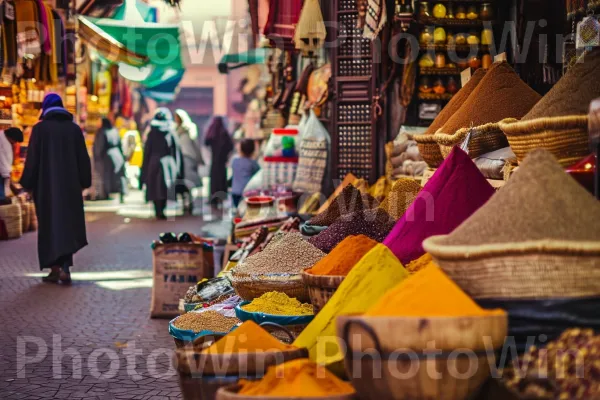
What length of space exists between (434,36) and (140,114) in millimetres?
29885

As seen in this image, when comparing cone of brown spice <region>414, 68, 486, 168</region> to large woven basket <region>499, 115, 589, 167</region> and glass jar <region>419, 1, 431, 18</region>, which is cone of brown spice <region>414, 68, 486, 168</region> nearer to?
large woven basket <region>499, 115, 589, 167</region>

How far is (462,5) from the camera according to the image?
7473 mm

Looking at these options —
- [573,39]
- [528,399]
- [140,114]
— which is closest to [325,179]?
[573,39]

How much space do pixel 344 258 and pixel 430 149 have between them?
1769 millimetres

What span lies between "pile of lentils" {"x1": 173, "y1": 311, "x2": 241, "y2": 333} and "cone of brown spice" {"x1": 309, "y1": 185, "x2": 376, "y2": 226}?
1473 mm

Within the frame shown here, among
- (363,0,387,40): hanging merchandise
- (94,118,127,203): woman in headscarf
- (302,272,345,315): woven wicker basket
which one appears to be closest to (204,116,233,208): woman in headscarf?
(94,118,127,203): woman in headscarf

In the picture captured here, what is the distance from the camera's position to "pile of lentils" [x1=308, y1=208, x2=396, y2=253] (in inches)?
159

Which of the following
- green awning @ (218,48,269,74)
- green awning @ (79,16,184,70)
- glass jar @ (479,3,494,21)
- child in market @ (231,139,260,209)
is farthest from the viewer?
green awning @ (79,16,184,70)

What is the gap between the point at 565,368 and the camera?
80.0 inches

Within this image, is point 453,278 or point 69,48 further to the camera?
point 69,48

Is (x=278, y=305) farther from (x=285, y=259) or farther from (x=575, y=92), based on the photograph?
(x=575, y=92)

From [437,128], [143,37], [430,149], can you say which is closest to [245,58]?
[143,37]

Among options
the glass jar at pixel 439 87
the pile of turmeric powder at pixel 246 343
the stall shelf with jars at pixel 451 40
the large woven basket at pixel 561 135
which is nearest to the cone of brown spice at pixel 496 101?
the large woven basket at pixel 561 135

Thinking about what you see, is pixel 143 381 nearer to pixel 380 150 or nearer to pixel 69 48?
pixel 380 150
